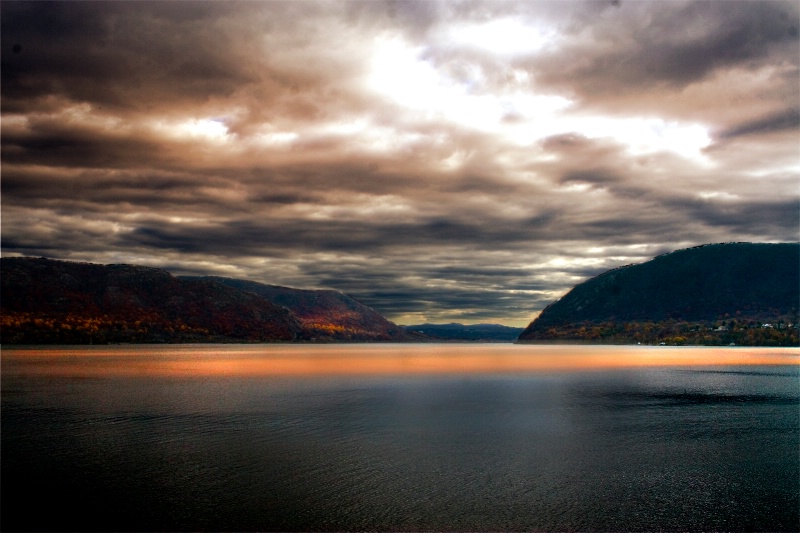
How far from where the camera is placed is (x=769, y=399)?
5609cm

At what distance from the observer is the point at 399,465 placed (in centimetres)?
2769

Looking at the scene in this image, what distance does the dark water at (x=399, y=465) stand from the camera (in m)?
20.2

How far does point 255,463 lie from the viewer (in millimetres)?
27891

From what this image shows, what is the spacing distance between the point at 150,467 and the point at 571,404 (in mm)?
36798

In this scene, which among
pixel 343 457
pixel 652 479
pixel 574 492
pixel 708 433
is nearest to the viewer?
pixel 574 492

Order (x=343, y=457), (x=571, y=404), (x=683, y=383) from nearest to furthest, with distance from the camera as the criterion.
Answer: (x=343, y=457)
(x=571, y=404)
(x=683, y=383)

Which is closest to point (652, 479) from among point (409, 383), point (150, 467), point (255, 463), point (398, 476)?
point (398, 476)

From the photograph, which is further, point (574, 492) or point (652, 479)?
point (652, 479)

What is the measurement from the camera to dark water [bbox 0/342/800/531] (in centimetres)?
2020

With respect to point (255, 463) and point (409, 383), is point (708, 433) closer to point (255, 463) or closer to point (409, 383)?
point (255, 463)

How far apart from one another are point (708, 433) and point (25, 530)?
3521 centimetres

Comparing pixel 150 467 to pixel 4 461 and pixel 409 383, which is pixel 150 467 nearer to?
pixel 4 461

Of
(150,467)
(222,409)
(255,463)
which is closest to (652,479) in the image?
(255,463)

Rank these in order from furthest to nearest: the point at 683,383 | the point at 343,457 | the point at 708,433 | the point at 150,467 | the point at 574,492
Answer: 1. the point at 683,383
2. the point at 708,433
3. the point at 343,457
4. the point at 150,467
5. the point at 574,492
